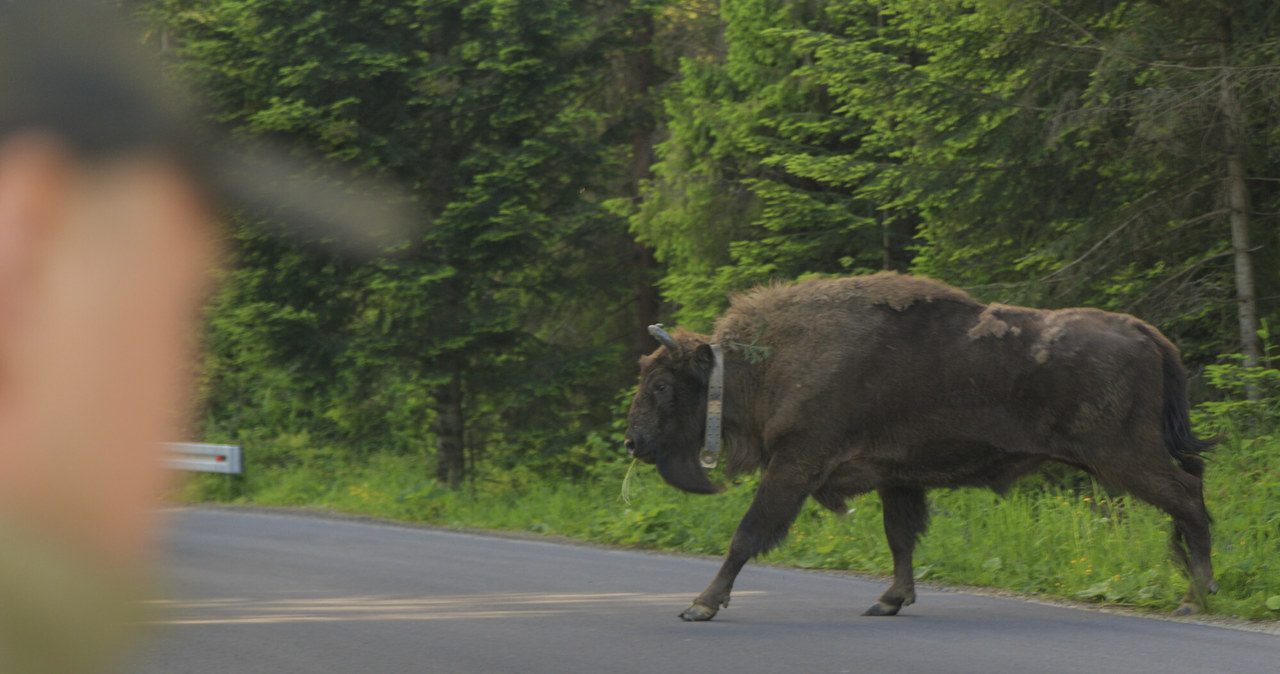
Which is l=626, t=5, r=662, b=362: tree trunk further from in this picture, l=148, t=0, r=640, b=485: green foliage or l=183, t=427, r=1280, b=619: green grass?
l=183, t=427, r=1280, b=619: green grass

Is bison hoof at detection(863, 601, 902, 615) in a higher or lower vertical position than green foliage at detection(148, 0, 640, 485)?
lower

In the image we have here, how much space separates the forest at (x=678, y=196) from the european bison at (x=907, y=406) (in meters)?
2.33

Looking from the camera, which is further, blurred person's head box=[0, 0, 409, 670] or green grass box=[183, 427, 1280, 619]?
green grass box=[183, 427, 1280, 619]

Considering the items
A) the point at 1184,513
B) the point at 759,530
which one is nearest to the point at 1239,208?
the point at 1184,513

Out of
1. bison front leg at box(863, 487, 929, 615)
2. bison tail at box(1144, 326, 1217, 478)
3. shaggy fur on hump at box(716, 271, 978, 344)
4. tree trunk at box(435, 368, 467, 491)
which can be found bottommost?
tree trunk at box(435, 368, 467, 491)

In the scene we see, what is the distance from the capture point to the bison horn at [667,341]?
331 inches

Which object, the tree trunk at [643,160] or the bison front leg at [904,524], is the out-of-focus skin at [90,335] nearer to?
the bison front leg at [904,524]

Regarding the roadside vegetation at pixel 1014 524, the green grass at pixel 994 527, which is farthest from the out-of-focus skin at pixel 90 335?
the green grass at pixel 994 527

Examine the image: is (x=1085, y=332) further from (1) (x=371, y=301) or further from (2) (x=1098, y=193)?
(1) (x=371, y=301)

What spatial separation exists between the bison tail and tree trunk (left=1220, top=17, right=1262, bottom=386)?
3.83m

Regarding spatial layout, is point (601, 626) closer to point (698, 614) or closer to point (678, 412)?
point (698, 614)

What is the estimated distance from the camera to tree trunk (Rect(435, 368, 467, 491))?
1844cm

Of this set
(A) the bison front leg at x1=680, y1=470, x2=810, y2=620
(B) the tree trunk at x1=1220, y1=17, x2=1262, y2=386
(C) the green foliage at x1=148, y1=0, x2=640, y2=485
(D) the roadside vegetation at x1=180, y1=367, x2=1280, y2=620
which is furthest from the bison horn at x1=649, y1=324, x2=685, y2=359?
(C) the green foliage at x1=148, y1=0, x2=640, y2=485

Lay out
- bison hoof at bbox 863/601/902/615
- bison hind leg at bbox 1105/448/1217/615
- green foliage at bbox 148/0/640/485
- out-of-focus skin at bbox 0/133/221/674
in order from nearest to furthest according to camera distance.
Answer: out-of-focus skin at bbox 0/133/221/674 < bison hind leg at bbox 1105/448/1217/615 < bison hoof at bbox 863/601/902/615 < green foliage at bbox 148/0/640/485
